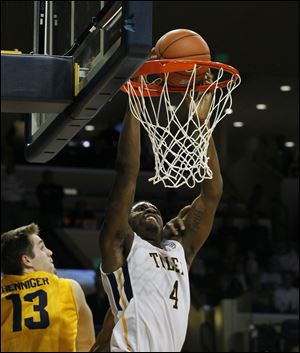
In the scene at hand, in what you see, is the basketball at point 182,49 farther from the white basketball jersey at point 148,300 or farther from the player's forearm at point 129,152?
the white basketball jersey at point 148,300

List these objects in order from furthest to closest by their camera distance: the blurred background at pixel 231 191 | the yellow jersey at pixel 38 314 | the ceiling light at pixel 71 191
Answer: the ceiling light at pixel 71 191
the blurred background at pixel 231 191
the yellow jersey at pixel 38 314

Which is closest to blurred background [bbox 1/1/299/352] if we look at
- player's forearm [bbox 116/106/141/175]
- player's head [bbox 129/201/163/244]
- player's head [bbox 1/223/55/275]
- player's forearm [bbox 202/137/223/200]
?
player's forearm [bbox 202/137/223/200]

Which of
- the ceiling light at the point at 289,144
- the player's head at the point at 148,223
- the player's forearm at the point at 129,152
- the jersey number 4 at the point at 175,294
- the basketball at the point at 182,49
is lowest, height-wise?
the ceiling light at the point at 289,144

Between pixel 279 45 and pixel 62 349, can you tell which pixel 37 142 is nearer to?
pixel 62 349

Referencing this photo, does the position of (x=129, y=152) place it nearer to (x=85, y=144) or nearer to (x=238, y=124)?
(x=85, y=144)

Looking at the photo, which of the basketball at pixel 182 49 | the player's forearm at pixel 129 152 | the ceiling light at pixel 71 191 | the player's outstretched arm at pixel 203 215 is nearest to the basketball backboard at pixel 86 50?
the player's forearm at pixel 129 152

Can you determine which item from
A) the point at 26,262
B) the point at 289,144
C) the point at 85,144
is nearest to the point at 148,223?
the point at 26,262

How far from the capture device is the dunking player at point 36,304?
534 cm

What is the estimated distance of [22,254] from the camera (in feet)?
17.9

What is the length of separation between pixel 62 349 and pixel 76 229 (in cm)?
774

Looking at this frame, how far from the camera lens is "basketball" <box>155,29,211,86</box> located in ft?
16.5

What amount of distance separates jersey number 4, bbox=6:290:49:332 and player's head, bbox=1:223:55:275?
145 mm

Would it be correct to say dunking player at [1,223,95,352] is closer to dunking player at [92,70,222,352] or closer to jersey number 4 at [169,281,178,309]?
dunking player at [92,70,222,352]

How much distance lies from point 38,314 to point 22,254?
360mm
